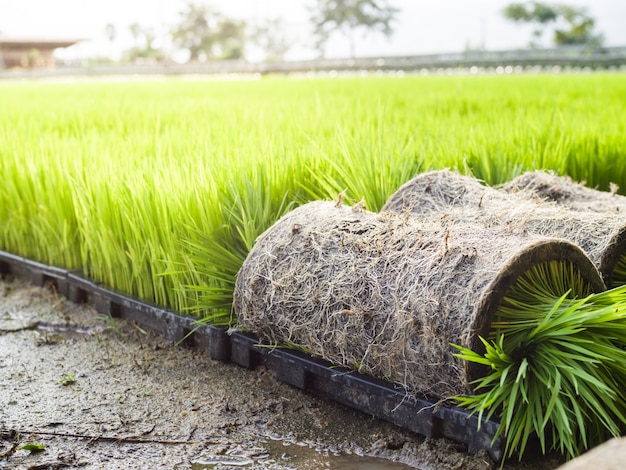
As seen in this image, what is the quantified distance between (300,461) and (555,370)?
731 millimetres

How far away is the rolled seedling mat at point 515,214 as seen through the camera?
243cm

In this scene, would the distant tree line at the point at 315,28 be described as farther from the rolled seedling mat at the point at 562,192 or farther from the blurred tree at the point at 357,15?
the rolled seedling mat at the point at 562,192

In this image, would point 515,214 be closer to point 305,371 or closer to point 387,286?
point 387,286

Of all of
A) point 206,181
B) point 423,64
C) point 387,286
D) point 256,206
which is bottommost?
point 387,286

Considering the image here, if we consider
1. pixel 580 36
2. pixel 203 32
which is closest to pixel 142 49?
pixel 203 32

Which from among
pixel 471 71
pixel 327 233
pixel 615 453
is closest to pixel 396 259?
pixel 327 233

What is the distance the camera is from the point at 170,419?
2.20m

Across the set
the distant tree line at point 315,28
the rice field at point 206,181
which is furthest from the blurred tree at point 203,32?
the rice field at point 206,181

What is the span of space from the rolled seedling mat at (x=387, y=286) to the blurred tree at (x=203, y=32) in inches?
2421

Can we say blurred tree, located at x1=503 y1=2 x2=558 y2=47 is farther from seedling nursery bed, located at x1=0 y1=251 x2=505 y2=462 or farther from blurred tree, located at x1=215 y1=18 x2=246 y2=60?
seedling nursery bed, located at x1=0 y1=251 x2=505 y2=462

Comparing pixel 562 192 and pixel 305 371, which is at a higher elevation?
pixel 562 192

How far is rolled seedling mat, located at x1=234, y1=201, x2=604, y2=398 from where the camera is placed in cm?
186

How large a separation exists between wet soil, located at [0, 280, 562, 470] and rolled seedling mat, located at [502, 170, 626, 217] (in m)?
1.31

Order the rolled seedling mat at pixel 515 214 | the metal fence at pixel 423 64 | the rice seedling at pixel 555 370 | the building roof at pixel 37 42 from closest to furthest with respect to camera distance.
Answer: the rice seedling at pixel 555 370 → the rolled seedling mat at pixel 515 214 → the metal fence at pixel 423 64 → the building roof at pixel 37 42
